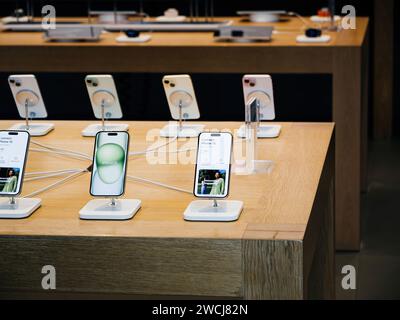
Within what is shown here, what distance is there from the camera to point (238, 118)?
619 centimetres

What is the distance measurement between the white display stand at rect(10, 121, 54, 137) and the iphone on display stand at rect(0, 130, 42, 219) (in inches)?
39.0

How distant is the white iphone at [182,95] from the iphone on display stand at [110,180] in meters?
1.07

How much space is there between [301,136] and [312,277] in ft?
2.06

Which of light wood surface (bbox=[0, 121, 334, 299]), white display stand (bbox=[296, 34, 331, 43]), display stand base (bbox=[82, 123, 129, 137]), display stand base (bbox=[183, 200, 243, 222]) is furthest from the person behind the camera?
white display stand (bbox=[296, 34, 331, 43])

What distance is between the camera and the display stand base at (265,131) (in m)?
3.76

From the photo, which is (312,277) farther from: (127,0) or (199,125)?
(127,0)

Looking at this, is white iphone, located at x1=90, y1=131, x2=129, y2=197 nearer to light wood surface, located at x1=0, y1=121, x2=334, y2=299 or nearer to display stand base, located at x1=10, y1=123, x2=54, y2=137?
light wood surface, located at x1=0, y1=121, x2=334, y2=299

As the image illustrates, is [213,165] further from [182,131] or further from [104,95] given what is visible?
[104,95]

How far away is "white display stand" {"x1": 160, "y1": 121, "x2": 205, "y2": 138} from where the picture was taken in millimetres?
3824

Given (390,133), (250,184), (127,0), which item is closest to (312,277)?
(250,184)

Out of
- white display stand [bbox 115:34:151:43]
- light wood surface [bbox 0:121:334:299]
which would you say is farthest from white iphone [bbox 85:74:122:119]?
white display stand [bbox 115:34:151:43]

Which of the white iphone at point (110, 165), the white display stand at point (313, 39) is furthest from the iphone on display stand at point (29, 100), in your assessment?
the white display stand at point (313, 39)

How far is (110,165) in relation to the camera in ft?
9.21

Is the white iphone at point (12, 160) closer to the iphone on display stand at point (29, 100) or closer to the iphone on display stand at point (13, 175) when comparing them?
the iphone on display stand at point (13, 175)
